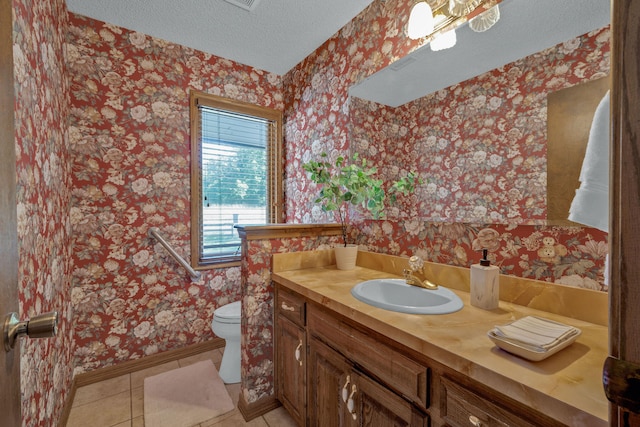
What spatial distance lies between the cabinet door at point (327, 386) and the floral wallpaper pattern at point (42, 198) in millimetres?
1048

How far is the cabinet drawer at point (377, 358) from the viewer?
792 millimetres

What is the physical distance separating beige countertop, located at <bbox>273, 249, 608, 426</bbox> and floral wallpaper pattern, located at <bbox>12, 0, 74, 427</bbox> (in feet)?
3.70

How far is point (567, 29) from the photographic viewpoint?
0.96 m

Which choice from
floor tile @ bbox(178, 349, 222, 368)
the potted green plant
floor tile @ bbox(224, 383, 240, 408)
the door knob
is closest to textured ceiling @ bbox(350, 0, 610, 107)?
the potted green plant

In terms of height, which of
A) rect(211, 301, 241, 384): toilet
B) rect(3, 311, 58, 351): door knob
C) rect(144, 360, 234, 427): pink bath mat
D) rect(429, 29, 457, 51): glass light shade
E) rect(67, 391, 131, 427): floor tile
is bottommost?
rect(67, 391, 131, 427): floor tile

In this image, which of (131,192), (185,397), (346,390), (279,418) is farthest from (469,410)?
(131,192)

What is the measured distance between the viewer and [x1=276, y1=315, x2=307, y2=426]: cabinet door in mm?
1354

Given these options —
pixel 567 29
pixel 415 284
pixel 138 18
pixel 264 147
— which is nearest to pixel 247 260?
pixel 415 284

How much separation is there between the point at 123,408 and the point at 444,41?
274cm

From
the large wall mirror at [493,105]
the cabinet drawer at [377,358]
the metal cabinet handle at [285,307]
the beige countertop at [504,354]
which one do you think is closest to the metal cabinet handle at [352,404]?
the cabinet drawer at [377,358]

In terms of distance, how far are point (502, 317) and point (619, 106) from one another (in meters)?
0.80

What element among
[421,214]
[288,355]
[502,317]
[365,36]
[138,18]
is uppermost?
[138,18]

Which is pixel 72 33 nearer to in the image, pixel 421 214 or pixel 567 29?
pixel 421 214

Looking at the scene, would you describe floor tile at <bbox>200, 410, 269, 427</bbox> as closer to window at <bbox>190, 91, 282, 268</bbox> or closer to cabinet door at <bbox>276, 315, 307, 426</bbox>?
cabinet door at <bbox>276, 315, 307, 426</bbox>
